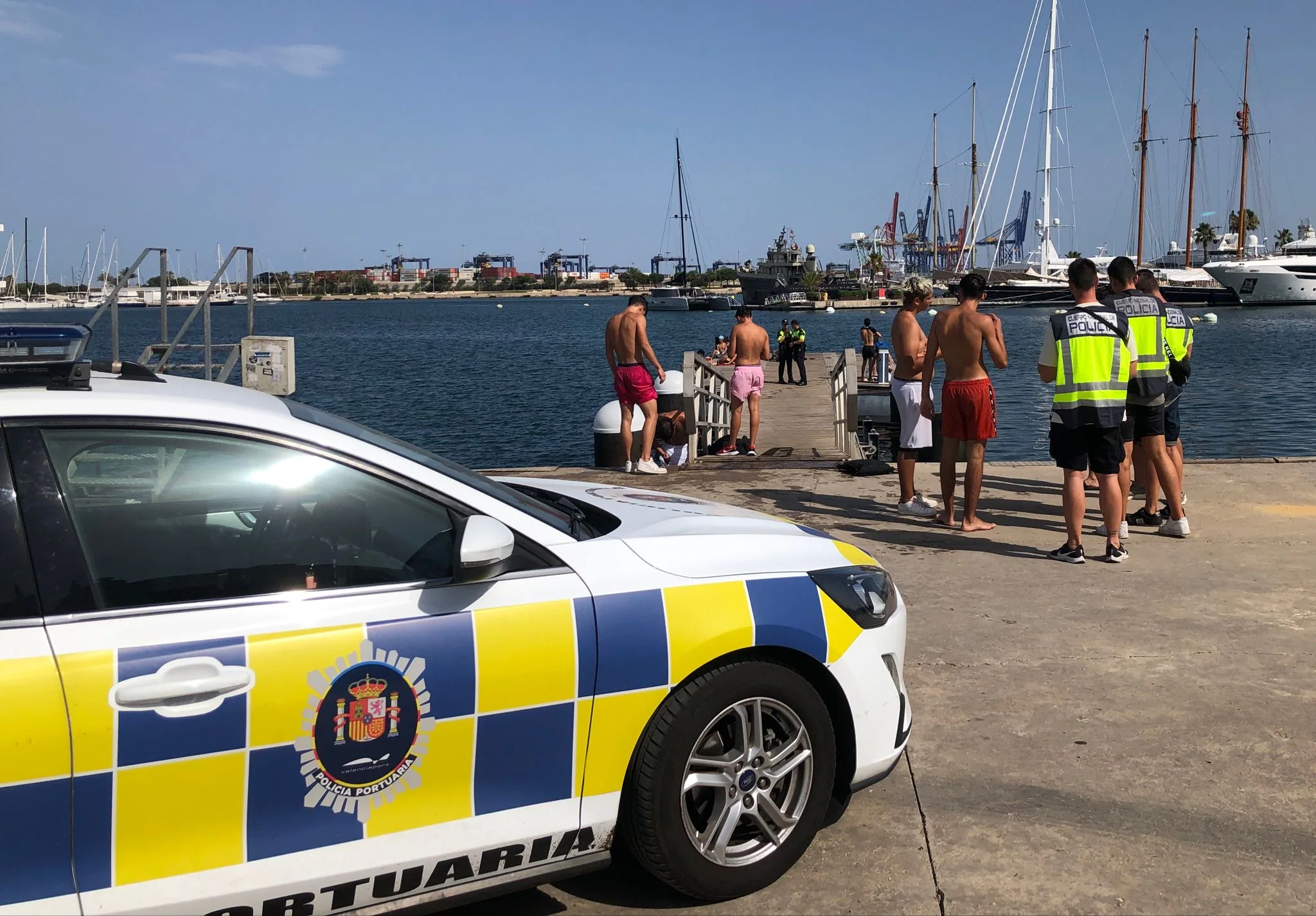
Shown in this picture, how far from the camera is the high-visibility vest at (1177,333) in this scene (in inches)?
306

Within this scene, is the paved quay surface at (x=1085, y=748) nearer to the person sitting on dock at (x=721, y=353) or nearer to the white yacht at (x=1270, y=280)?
the person sitting on dock at (x=721, y=353)

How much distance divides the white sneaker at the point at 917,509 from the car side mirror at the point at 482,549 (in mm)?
5832

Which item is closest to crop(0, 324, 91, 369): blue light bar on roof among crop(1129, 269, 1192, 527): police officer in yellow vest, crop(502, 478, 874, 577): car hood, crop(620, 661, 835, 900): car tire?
crop(502, 478, 874, 577): car hood

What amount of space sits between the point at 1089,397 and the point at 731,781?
4.29 meters

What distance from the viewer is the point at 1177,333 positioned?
778cm

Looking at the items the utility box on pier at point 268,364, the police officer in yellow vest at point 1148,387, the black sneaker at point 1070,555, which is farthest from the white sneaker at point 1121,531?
the utility box on pier at point 268,364

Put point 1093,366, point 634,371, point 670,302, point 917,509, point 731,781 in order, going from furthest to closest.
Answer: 1. point 670,302
2. point 634,371
3. point 917,509
4. point 1093,366
5. point 731,781

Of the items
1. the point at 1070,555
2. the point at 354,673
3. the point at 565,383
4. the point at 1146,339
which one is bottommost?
the point at 565,383

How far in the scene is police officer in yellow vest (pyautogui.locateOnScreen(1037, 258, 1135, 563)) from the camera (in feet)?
21.5

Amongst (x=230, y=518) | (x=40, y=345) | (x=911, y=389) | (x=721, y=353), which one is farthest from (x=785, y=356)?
(x=230, y=518)

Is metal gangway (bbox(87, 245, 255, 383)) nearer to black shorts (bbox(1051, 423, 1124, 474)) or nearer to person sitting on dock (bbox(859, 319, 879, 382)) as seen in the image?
black shorts (bbox(1051, 423, 1124, 474))

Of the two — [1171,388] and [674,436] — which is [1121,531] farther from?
[674,436]

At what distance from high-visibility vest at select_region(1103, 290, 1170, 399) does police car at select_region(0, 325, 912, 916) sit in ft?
15.2

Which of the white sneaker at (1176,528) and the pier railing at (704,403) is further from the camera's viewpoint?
the pier railing at (704,403)
